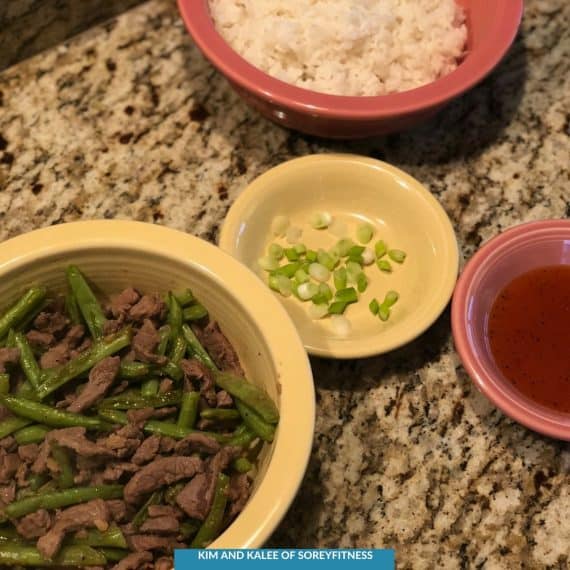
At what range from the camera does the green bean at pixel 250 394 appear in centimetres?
119

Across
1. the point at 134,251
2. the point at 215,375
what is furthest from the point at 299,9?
the point at 215,375

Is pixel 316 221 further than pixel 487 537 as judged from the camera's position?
Yes

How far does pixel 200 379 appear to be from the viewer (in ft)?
4.15

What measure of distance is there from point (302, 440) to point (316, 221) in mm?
768

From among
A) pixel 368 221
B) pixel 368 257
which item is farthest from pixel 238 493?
pixel 368 221

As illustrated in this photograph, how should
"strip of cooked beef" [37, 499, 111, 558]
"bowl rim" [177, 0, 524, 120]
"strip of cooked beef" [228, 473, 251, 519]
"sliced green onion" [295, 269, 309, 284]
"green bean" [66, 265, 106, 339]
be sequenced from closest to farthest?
"strip of cooked beef" [37, 499, 111, 558]
"strip of cooked beef" [228, 473, 251, 519]
"green bean" [66, 265, 106, 339]
"bowl rim" [177, 0, 524, 120]
"sliced green onion" [295, 269, 309, 284]

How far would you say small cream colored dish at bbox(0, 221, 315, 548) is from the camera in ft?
3.76

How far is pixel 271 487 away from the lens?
3.52ft

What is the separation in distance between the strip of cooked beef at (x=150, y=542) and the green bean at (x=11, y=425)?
0.28 m

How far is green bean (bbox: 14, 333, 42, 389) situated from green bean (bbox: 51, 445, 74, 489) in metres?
0.16

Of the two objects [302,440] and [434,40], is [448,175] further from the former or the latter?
[302,440]

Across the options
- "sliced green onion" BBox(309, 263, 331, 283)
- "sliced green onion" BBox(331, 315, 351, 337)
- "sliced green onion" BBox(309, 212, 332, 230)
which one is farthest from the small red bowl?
"sliced green onion" BBox(331, 315, 351, 337)

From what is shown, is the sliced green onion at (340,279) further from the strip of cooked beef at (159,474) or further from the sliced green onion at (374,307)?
the strip of cooked beef at (159,474)

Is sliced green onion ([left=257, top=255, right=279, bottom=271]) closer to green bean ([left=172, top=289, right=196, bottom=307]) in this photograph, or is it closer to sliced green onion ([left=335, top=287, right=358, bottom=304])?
sliced green onion ([left=335, top=287, right=358, bottom=304])
